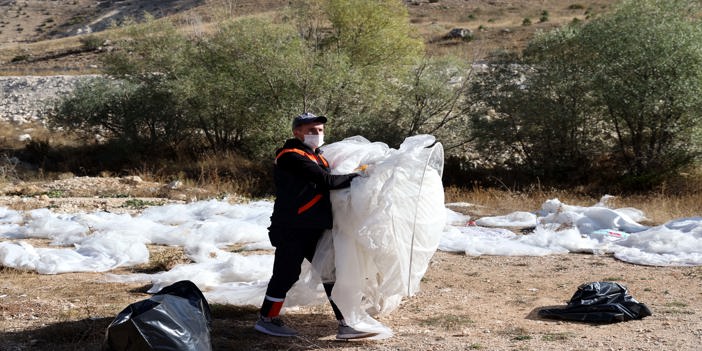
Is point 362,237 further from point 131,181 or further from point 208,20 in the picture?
point 208,20

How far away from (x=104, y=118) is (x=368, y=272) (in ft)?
60.8

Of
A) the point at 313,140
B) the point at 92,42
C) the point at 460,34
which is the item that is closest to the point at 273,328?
the point at 313,140

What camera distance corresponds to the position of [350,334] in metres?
4.85

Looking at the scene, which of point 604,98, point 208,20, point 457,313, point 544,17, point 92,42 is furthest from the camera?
point 544,17

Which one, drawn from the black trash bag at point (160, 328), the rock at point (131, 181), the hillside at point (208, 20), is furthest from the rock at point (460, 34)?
the black trash bag at point (160, 328)

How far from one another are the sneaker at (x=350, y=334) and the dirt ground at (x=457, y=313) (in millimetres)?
59

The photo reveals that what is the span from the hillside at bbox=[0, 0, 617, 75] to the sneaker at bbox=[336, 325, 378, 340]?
1501 cm

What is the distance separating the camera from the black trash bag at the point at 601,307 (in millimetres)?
5449

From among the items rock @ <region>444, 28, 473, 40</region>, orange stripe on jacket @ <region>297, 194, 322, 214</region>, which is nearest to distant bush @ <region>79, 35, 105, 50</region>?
rock @ <region>444, 28, 473, 40</region>

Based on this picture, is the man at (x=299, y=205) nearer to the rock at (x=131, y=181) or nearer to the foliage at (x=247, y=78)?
the rock at (x=131, y=181)

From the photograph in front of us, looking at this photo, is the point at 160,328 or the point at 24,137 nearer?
the point at 160,328

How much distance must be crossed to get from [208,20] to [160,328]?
25.4 metres

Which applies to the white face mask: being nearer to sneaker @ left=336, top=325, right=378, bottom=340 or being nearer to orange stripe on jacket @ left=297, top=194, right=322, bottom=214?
orange stripe on jacket @ left=297, top=194, right=322, bottom=214

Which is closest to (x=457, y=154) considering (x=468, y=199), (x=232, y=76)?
(x=468, y=199)
